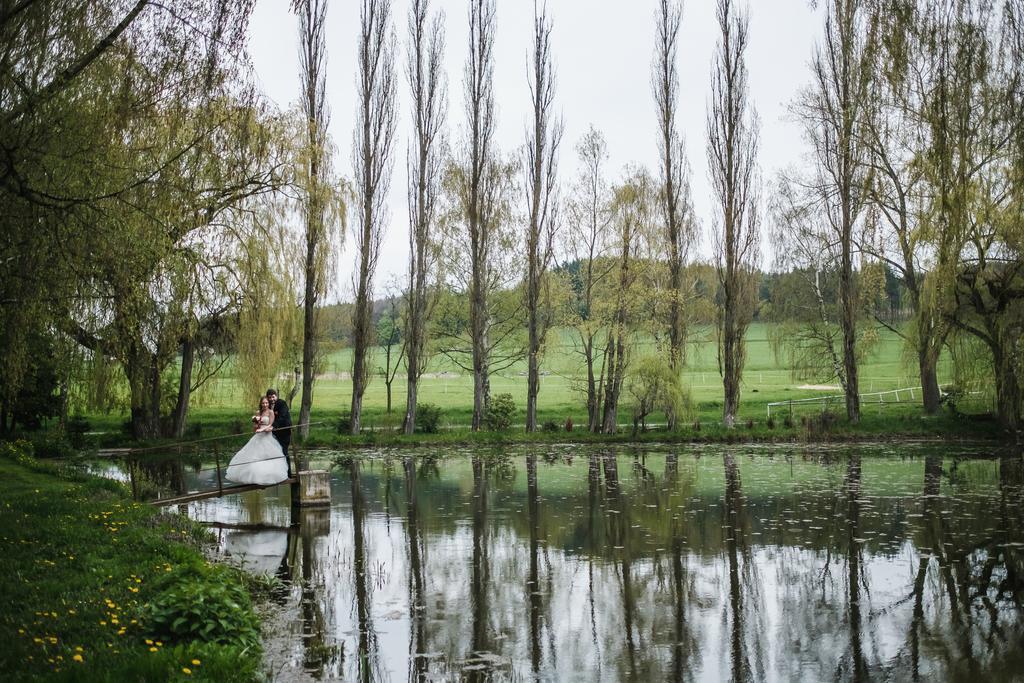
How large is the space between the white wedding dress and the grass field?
12.4 meters

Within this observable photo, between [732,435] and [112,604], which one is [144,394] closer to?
[732,435]

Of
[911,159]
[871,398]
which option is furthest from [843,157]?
[871,398]

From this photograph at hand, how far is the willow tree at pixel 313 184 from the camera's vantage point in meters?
31.8

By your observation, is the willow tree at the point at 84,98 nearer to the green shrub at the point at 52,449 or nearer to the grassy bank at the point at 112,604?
the grassy bank at the point at 112,604

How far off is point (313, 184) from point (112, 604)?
25192 millimetres

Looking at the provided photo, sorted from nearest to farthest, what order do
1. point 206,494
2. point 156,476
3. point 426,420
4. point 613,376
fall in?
point 206,494, point 156,476, point 613,376, point 426,420

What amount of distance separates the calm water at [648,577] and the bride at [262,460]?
0.69 metres

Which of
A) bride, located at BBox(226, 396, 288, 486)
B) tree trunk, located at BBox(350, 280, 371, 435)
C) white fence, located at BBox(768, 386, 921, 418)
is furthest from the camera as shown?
white fence, located at BBox(768, 386, 921, 418)

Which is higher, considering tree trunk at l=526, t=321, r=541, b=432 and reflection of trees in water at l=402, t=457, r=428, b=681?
tree trunk at l=526, t=321, r=541, b=432

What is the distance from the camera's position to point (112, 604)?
26.4ft

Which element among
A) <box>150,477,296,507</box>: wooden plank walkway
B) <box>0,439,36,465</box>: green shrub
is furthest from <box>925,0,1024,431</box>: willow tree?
<box>0,439,36,465</box>: green shrub

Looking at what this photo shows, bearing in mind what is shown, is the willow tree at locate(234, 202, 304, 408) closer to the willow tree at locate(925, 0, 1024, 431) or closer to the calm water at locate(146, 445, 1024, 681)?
the calm water at locate(146, 445, 1024, 681)

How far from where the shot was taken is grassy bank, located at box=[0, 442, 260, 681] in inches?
263

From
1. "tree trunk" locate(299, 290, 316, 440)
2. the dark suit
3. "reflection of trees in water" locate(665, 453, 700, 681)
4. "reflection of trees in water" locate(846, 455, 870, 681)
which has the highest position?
"tree trunk" locate(299, 290, 316, 440)
